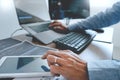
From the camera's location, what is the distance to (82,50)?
0.91 m

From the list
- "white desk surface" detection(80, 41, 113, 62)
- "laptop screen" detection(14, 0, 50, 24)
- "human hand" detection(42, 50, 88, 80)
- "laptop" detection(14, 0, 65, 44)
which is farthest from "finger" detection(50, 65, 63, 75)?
"laptop screen" detection(14, 0, 50, 24)

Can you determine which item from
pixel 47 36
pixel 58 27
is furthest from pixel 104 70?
pixel 58 27

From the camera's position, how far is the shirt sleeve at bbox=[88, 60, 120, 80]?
0.58 m

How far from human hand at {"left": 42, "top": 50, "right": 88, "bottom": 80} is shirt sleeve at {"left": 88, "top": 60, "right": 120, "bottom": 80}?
0.07 ft

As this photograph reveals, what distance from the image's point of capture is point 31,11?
3.91 feet

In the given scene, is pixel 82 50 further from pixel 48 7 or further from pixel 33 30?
pixel 48 7

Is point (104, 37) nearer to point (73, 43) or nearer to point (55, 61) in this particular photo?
point (73, 43)

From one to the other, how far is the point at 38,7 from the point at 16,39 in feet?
0.94

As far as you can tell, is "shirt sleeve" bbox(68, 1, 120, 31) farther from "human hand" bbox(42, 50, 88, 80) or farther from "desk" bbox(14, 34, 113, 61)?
"human hand" bbox(42, 50, 88, 80)

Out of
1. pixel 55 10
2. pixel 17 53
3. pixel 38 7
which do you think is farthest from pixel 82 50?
pixel 55 10

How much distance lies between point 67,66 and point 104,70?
0.12 meters

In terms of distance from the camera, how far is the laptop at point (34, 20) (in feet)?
3.48

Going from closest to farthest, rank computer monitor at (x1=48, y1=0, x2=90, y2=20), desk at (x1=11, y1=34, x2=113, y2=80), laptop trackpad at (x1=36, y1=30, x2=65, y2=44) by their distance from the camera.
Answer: desk at (x1=11, y1=34, x2=113, y2=80) < laptop trackpad at (x1=36, y1=30, x2=65, y2=44) < computer monitor at (x1=48, y1=0, x2=90, y2=20)

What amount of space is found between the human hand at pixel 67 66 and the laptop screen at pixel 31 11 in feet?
1.59
